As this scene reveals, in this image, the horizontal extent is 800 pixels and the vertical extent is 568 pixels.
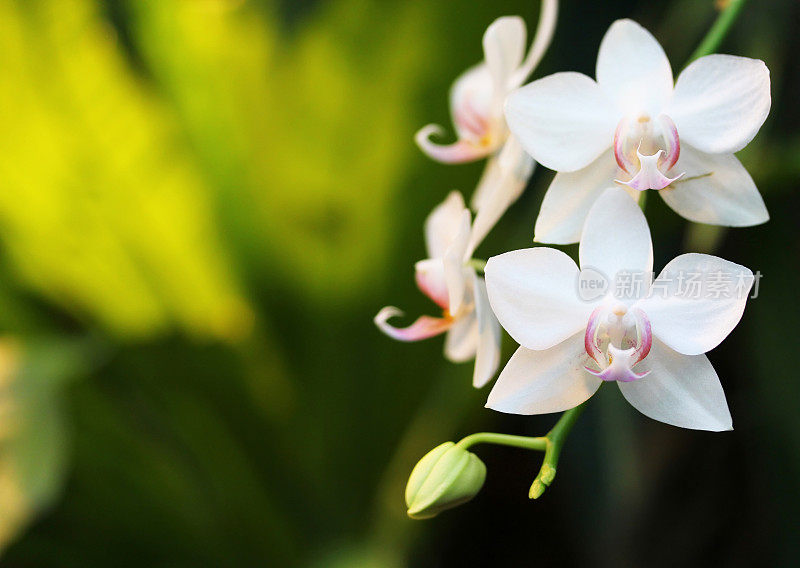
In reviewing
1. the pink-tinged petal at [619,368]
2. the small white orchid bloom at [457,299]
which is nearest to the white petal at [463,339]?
the small white orchid bloom at [457,299]

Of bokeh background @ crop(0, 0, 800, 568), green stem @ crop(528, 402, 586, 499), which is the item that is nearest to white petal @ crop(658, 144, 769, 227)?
green stem @ crop(528, 402, 586, 499)

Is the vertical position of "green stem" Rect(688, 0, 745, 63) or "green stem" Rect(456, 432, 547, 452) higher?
"green stem" Rect(688, 0, 745, 63)

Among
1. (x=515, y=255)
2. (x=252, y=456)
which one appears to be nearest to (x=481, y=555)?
(x=252, y=456)

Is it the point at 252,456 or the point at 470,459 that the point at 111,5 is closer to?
the point at 252,456

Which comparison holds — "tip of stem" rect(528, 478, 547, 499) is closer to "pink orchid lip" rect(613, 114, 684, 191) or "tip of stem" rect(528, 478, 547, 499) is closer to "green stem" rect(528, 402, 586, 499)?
"green stem" rect(528, 402, 586, 499)

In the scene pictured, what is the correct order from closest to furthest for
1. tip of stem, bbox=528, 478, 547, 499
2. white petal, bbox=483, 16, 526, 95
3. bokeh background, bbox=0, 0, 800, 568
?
tip of stem, bbox=528, 478, 547, 499 → white petal, bbox=483, 16, 526, 95 → bokeh background, bbox=0, 0, 800, 568

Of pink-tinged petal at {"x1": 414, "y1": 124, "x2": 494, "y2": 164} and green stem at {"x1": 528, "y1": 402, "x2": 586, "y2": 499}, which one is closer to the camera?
green stem at {"x1": 528, "y1": 402, "x2": 586, "y2": 499}
